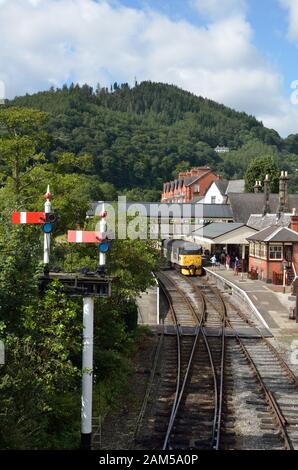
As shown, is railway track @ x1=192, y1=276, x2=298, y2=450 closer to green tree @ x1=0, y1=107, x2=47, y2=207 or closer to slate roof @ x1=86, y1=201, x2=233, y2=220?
green tree @ x1=0, y1=107, x2=47, y2=207

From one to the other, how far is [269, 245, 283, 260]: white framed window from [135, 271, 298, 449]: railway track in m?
11.4

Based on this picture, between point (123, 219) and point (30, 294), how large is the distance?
9862 millimetres

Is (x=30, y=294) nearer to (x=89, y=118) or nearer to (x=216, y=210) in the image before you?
(x=216, y=210)

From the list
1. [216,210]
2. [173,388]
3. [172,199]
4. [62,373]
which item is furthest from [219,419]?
[172,199]

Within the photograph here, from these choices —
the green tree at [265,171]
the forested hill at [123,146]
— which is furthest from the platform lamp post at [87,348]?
the forested hill at [123,146]

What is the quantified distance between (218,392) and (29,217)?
8.69 m

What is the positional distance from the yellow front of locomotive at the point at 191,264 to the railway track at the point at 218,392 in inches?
671

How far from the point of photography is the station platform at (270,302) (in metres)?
24.7

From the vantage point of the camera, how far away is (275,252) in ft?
122

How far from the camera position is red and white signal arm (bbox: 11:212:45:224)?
9.77 meters

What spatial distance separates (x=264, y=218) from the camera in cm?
4847

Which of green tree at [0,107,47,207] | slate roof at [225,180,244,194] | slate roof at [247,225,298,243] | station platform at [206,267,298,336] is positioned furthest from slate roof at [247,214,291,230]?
slate roof at [225,180,244,194]

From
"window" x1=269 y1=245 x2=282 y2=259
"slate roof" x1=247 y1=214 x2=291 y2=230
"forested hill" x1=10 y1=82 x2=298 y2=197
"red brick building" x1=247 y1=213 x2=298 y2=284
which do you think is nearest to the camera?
"red brick building" x1=247 y1=213 x2=298 y2=284

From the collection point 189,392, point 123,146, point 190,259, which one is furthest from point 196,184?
point 189,392
